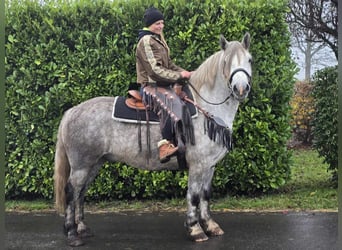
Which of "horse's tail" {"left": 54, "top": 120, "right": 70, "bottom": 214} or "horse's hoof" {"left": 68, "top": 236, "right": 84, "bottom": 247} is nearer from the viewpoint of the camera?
"horse's hoof" {"left": 68, "top": 236, "right": 84, "bottom": 247}

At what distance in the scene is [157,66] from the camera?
5004mm

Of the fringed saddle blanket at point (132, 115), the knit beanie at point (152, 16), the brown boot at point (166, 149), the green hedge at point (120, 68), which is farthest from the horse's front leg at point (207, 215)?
the knit beanie at point (152, 16)

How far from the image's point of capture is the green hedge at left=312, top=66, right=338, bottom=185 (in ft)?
23.5

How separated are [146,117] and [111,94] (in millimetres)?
1872

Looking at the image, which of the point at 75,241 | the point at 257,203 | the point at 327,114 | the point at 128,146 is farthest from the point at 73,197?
the point at 327,114

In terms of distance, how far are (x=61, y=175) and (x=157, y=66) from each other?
171 cm

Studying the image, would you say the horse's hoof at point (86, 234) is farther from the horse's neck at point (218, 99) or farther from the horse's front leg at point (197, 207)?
the horse's neck at point (218, 99)

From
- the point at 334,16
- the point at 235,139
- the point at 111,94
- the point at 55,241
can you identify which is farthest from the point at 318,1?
the point at 55,241

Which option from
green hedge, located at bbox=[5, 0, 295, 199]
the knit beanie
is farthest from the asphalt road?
the knit beanie

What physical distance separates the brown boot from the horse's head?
0.87 metres

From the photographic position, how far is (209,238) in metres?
5.33

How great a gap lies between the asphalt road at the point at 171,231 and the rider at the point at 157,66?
3.43ft

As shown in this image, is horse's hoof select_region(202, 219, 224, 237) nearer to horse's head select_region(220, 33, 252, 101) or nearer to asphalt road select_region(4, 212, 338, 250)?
asphalt road select_region(4, 212, 338, 250)

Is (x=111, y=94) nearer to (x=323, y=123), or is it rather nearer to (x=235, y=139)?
(x=235, y=139)
